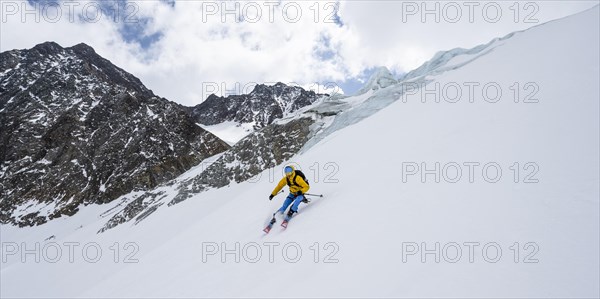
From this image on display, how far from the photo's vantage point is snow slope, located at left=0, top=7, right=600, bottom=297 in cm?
368

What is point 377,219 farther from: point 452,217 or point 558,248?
point 558,248

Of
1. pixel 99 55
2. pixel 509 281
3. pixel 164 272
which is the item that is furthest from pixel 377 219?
pixel 99 55

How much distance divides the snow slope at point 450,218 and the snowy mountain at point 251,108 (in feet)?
463

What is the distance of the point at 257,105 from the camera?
548 ft

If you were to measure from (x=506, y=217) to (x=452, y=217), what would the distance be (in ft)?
2.36

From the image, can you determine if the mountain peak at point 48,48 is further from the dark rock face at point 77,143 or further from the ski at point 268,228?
the ski at point 268,228

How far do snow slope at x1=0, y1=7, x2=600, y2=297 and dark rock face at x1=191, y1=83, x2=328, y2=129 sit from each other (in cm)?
14660

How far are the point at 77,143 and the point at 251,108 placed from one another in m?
86.2

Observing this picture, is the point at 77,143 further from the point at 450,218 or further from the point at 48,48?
the point at 450,218

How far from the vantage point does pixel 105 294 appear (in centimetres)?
795

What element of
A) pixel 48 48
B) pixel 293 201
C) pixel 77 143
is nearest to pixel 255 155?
pixel 293 201

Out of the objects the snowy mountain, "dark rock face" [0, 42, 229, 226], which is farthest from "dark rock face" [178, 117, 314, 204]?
the snowy mountain

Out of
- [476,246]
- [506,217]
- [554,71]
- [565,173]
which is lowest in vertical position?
[476,246]

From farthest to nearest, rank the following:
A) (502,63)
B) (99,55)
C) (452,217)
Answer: (99,55) < (502,63) < (452,217)
